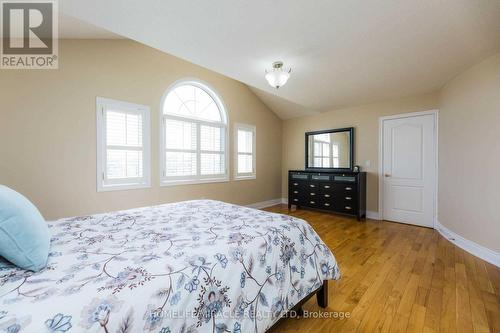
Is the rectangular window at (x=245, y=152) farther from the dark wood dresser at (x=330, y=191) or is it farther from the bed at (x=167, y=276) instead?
the bed at (x=167, y=276)

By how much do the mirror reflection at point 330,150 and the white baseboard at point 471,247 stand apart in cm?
183

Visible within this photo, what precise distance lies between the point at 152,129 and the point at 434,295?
12.5 ft

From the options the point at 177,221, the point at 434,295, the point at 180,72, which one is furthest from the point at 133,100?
the point at 434,295

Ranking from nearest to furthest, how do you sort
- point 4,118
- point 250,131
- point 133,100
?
point 4,118
point 133,100
point 250,131

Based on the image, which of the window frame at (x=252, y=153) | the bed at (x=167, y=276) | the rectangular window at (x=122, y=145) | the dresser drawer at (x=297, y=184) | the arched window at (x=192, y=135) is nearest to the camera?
the bed at (x=167, y=276)

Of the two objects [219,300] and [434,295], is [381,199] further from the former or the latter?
[219,300]

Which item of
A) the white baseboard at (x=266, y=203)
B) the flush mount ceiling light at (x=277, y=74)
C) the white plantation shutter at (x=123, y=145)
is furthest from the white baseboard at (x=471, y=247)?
the white plantation shutter at (x=123, y=145)

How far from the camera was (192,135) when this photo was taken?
3969mm

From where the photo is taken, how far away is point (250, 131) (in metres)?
4.99

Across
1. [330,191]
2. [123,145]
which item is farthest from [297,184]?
[123,145]

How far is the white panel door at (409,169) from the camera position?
3.63m

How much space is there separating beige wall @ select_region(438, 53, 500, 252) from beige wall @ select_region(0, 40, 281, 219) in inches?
162

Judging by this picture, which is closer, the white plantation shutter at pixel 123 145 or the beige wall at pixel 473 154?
the beige wall at pixel 473 154

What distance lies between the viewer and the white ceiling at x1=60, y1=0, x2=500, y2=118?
1698 millimetres
